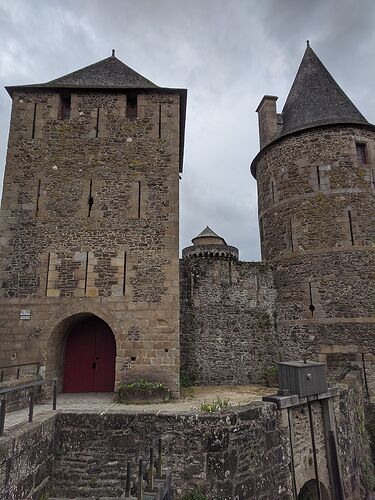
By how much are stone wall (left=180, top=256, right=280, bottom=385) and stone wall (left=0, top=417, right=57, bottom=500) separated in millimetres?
5733

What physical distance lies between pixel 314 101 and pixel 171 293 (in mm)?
8941

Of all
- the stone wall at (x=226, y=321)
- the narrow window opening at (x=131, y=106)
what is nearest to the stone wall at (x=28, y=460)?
the stone wall at (x=226, y=321)

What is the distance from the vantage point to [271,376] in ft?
36.2

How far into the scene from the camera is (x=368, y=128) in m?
12.0

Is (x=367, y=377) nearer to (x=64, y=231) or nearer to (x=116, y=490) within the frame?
(x=116, y=490)

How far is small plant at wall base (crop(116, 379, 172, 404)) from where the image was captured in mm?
7820

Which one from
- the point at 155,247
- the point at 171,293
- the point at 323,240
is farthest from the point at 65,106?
the point at 323,240

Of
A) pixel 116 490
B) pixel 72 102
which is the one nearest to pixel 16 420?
pixel 116 490

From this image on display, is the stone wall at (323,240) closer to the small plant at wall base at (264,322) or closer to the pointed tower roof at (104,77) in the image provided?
the small plant at wall base at (264,322)

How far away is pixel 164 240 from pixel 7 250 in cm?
395

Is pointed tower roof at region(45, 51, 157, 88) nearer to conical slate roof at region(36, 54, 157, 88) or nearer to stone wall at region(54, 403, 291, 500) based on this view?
conical slate roof at region(36, 54, 157, 88)

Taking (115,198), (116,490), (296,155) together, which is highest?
(296,155)

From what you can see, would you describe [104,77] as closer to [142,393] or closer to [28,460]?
[142,393]

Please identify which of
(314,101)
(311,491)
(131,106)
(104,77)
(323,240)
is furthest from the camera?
(314,101)
